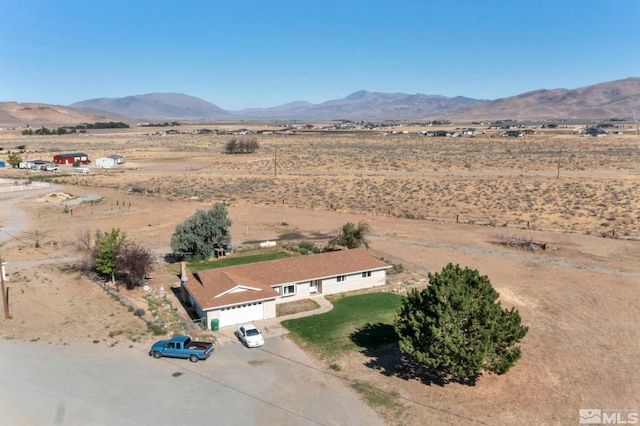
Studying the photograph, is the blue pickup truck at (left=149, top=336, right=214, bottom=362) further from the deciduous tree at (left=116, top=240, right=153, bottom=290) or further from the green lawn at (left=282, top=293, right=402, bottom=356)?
the deciduous tree at (left=116, top=240, right=153, bottom=290)

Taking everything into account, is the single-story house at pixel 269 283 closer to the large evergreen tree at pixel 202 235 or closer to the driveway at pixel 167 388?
the driveway at pixel 167 388

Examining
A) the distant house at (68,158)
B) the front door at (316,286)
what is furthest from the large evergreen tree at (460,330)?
the distant house at (68,158)

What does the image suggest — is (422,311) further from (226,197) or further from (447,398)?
(226,197)

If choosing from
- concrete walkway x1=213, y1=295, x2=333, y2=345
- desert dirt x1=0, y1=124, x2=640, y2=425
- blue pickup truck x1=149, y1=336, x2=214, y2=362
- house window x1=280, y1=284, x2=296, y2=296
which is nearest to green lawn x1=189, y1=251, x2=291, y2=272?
desert dirt x1=0, y1=124, x2=640, y2=425

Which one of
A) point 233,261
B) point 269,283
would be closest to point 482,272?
point 269,283

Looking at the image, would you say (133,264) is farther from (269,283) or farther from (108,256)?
(269,283)

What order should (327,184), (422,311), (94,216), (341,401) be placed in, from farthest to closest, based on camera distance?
(327,184) → (94,216) → (422,311) → (341,401)

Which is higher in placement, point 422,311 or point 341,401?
point 422,311

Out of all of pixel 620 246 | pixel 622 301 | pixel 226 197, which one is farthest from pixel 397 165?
pixel 622 301
